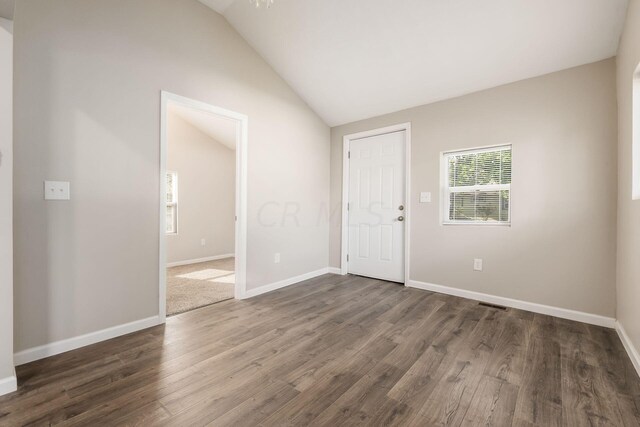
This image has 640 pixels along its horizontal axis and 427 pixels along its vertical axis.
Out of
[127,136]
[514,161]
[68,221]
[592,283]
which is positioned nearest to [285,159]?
[127,136]

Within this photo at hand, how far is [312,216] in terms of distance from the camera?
13.8 feet

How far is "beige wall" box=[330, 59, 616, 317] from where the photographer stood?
8.19ft

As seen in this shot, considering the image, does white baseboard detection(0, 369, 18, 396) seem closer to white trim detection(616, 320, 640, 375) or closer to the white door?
the white door

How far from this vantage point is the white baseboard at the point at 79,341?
1.86m

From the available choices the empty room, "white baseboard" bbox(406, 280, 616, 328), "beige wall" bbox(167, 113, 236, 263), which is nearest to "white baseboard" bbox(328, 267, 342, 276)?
the empty room

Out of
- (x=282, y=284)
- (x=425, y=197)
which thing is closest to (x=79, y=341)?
(x=282, y=284)

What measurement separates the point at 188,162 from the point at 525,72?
5236 millimetres

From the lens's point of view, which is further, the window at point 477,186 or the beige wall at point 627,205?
the window at point 477,186

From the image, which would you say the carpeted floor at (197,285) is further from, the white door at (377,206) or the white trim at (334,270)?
the white door at (377,206)

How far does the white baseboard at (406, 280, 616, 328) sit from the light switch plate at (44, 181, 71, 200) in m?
3.63

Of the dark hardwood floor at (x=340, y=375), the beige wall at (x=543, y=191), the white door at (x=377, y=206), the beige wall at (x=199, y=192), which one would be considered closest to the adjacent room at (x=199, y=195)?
the beige wall at (x=199, y=192)

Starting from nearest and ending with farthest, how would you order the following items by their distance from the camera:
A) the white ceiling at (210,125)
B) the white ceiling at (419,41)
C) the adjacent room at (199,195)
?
1. the white ceiling at (419,41)
2. the white ceiling at (210,125)
3. the adjacent room at (199,195)

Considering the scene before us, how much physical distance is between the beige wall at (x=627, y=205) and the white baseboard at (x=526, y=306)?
0.18m

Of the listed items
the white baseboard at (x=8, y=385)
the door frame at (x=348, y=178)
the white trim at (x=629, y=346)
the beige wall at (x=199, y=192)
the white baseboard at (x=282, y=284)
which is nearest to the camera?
the white baseboard at (x=8, y=385)
